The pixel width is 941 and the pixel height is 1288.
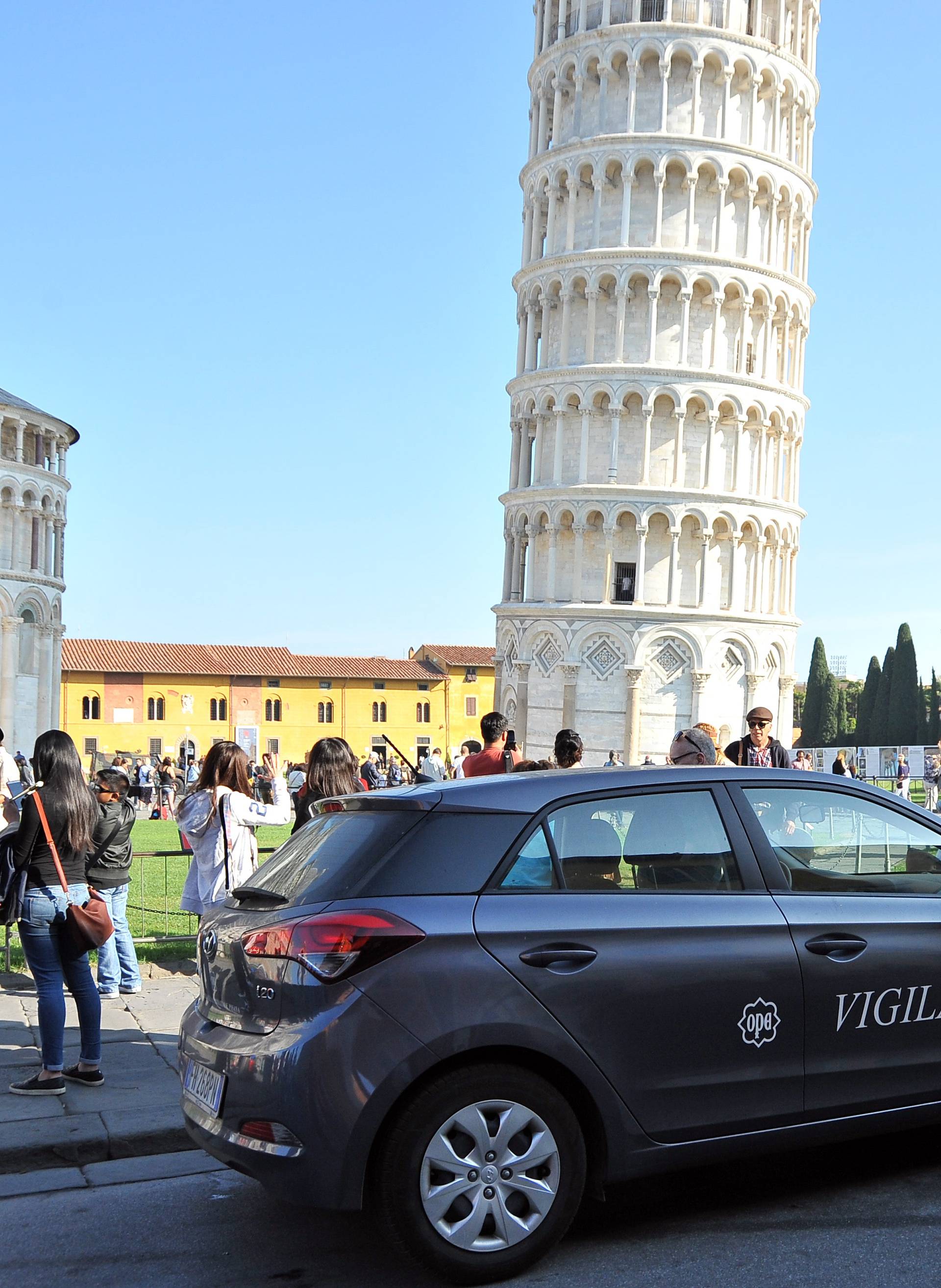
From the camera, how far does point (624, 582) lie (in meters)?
46.8

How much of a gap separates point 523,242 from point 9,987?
4528cm

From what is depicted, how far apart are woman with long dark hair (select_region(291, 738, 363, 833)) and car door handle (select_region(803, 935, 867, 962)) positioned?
3465 mm

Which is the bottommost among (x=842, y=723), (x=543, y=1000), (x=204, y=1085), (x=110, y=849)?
(x=842, y=723)

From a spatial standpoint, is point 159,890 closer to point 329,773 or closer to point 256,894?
point 329,773

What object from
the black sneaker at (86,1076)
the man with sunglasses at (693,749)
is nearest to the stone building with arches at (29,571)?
the man with sunglasses at (693,749)

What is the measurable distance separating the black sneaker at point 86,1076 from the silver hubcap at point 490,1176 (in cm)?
288

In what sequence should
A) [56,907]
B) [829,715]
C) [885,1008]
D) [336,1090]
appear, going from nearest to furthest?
[336,1090]
[885,1008]
[56,907]
[829,715]

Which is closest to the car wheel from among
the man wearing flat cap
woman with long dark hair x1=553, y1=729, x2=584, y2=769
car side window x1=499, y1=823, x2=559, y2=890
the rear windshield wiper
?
car side window x1=499, y1=823, x2=559, y2=890

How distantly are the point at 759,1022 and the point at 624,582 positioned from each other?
42.6 meters

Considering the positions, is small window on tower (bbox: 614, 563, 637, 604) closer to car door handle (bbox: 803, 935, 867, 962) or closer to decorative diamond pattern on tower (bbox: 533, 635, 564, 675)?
decorative diamond pattern on tower (bbox: 533, 635, 564, 675)

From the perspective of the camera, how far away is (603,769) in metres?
4.94

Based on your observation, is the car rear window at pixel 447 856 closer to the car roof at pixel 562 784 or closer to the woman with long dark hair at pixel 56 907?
the car roof at pixel 562 784

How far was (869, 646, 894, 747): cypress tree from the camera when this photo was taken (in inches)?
3413

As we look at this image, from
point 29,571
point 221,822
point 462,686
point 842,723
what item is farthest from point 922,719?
point 221,822
